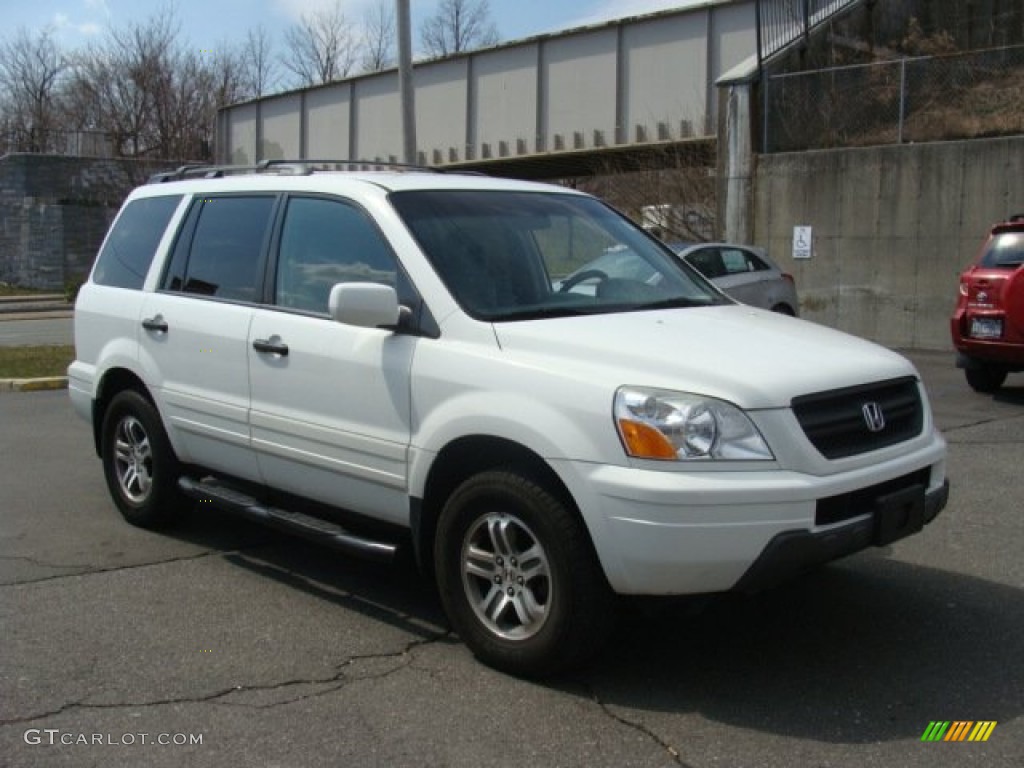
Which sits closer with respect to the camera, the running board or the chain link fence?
the running board

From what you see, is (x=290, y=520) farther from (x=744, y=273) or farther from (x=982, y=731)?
(x=744, y=273)

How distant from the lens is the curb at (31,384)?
38.7ft

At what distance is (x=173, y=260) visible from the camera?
18.8 ft

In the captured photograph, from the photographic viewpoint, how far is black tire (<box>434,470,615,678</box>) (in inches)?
145

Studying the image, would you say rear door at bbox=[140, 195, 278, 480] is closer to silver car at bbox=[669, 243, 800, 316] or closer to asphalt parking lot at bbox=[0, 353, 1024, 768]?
asphalt parking lot at bbox=[0, 353, 1024, 768]

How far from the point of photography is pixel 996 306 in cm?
1005

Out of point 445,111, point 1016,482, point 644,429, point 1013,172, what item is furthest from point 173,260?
point 445,111

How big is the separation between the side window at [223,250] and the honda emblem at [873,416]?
2837 mm

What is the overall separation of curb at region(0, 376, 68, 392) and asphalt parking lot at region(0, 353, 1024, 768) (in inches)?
255

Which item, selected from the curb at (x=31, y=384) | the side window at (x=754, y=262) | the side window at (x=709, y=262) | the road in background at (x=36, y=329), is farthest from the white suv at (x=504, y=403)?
the road in background at (x=36, y=329)

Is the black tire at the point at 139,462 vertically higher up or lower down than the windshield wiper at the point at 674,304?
lower down

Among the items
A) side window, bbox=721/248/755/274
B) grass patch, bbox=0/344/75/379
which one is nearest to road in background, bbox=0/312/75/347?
grass patch, bbox=0/344/75/379

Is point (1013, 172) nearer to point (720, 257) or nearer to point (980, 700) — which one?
point (720, 257)

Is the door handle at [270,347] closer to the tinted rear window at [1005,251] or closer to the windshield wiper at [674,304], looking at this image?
the windshield wiper at [674,304]
